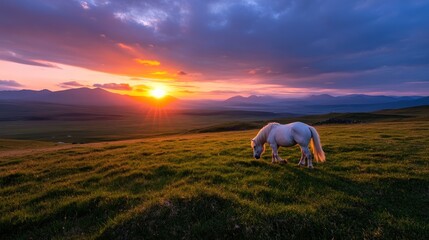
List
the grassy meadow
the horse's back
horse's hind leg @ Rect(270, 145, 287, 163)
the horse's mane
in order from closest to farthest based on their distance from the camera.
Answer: the grassy meadow → the horse's back → horse's hind leg @ Rect(270, 145, 287, 163) → the horse's mane

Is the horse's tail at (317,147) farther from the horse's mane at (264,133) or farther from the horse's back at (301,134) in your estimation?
the horse's mane at (264,133)

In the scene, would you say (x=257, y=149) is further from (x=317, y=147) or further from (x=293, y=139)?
(x=317, y=147)

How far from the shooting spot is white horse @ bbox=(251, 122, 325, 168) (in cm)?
1163

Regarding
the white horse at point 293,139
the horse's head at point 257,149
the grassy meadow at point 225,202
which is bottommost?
the grassy meadow at point 225,202

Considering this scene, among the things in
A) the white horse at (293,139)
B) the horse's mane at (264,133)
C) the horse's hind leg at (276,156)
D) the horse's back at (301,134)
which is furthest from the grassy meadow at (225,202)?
the horse's mane at (264,133)

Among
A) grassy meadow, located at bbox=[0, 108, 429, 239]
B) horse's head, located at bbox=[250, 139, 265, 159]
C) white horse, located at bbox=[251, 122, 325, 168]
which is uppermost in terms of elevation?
white horse, located at bbox=[251, 122, 325, 168]

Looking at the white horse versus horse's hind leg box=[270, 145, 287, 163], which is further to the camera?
horse's hind leg box=[270, 145, 287, 163]

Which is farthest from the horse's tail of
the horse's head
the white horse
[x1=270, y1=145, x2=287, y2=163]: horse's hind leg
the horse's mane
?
the horse's head

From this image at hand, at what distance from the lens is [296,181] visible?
367 inches

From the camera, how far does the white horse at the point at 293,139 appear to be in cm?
1163

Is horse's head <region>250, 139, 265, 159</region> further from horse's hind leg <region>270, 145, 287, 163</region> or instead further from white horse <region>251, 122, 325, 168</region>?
horse's hind leg <region>270, 145, 287, 163</region>

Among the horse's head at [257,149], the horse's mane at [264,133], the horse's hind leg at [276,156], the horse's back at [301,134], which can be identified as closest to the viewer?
the horse's back at [301,134]

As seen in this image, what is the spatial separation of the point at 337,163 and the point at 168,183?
872cm

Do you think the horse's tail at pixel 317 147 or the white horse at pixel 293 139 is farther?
the horse's tail at pixel 317 147
